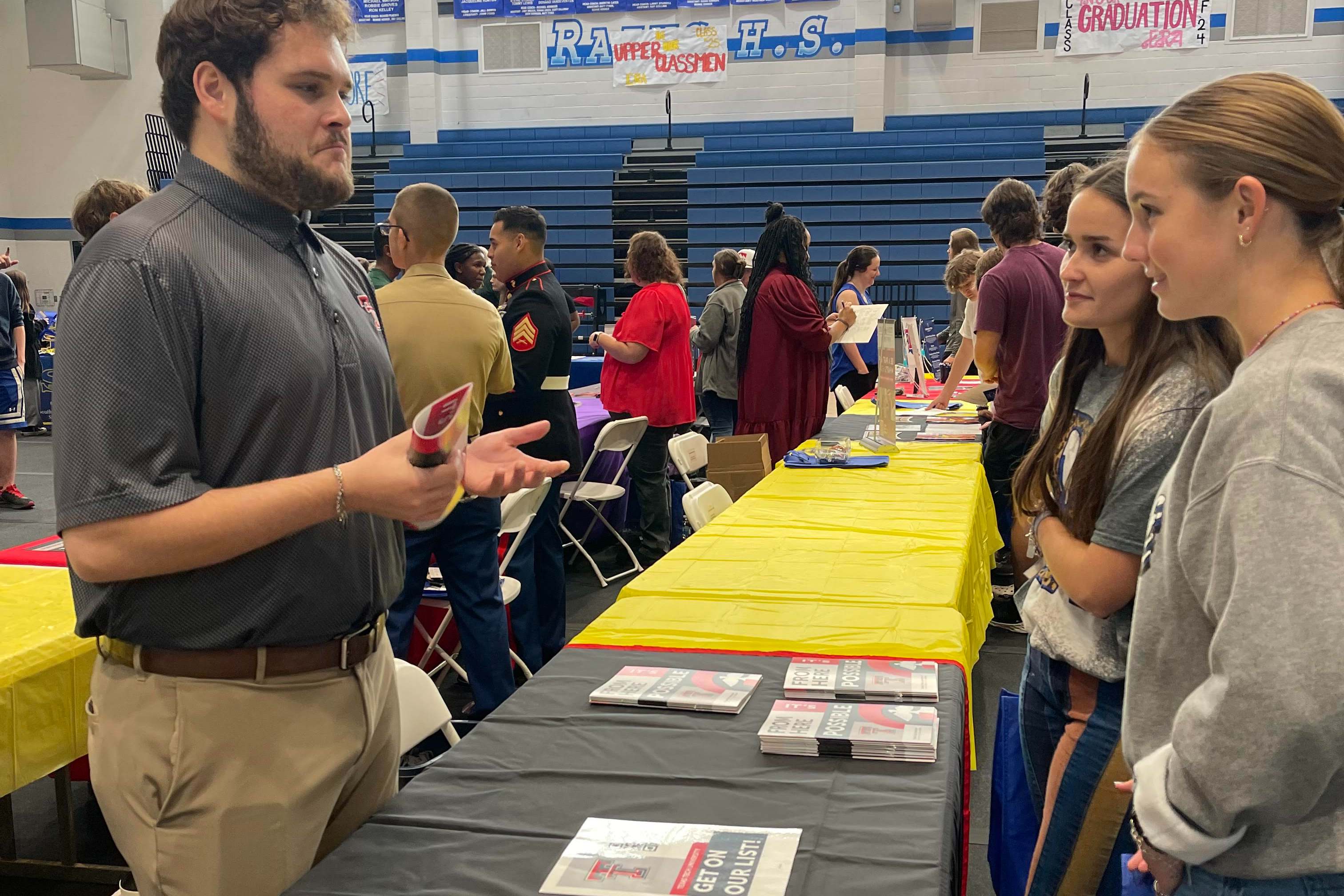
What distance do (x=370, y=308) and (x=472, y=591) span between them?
5.36 ft

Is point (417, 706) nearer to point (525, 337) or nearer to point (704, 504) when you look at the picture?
point (704, 504)

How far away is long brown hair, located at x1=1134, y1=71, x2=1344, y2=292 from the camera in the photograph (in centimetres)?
83

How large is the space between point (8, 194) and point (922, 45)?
12402 millimetres

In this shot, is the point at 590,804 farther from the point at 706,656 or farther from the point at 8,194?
the point at 8,194

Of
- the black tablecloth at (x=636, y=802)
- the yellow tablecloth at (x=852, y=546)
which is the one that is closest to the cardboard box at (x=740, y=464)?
the yellow tablecloth at (x=852, y=546)

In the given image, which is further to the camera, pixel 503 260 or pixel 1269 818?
pixel 503 260

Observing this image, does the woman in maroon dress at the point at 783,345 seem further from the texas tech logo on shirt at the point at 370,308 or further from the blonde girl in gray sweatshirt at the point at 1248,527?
the blonde girl in gray sweatshirt at the point at 1248,527

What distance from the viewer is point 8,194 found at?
1416cm

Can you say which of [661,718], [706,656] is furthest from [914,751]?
[706,656]

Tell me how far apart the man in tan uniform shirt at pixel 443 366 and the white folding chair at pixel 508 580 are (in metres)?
0.21

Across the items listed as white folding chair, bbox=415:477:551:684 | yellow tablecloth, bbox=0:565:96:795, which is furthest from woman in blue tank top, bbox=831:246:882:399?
yellow tablecloth, bbox=0:565:96:795

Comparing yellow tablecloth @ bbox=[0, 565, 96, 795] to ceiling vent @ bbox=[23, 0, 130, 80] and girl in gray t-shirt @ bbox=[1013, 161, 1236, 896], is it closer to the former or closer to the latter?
girl in gray t-shirt @ bbox=[1013, 161, 1236, 896]

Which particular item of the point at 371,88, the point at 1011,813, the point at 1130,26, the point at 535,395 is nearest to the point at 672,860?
the point at 1011,813

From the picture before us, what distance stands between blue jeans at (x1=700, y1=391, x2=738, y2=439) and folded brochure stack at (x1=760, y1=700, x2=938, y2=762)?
4090 mm
